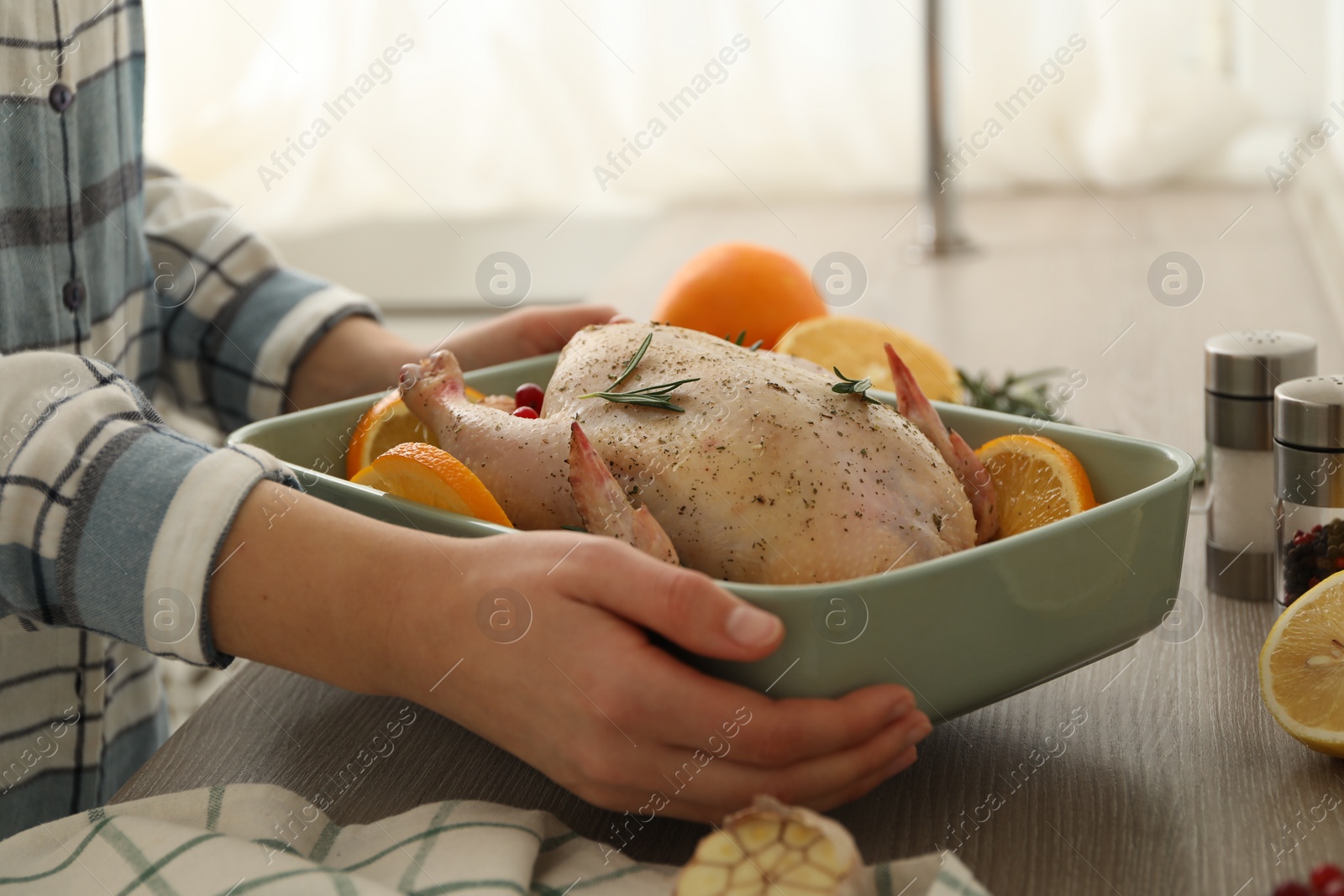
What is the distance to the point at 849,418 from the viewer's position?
2.26ft

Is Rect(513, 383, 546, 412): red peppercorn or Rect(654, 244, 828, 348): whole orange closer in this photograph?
Rect(513, 383, 546, 412): red peppercorn

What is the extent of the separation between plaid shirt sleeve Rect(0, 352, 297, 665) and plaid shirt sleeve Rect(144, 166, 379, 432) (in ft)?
1.71

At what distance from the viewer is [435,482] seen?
27.0 inches

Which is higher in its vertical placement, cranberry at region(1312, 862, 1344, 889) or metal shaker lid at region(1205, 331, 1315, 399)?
metal shaker lid at region(1205, 331, 1315, 399)

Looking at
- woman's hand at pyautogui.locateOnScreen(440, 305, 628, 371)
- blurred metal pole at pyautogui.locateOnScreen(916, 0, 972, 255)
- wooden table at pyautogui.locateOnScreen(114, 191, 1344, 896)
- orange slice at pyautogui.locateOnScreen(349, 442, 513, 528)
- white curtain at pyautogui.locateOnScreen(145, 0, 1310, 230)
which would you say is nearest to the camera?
wooden table at pyautogui.locateOnScreen(114, 191, 1344, 896)

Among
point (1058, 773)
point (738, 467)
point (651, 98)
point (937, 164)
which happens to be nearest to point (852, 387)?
point (738, 467)

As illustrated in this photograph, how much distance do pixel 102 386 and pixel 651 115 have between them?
2.14 meters

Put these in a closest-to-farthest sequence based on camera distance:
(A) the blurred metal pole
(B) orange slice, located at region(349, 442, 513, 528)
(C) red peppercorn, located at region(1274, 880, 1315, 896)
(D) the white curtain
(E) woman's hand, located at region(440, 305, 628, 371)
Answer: (C) red peppercorn, located at region(1274, 880, 1315, 896) < (B) orange slice, located at region(349, 442, 513, 528) < (E) woman's hand, located at region(440, 305, 628, 371) < (A) the blurred metal pole < (D) the white curtain

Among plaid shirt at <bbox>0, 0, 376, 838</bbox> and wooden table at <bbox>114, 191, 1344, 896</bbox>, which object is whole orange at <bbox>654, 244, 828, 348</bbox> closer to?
plaid shirt at <bbox>0, 0, 376, 838</bbox>

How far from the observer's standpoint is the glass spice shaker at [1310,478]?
689mm

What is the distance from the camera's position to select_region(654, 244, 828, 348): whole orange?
1245mm

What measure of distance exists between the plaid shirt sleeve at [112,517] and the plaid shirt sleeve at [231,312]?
0.52 metres

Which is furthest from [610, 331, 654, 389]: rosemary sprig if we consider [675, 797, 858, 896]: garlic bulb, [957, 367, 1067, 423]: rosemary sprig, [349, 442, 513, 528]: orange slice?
[957, 367, 1067, 423]: rosemary sprig

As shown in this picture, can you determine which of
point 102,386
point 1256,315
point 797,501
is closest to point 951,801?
point 797,501
